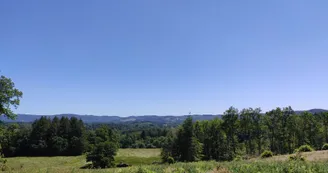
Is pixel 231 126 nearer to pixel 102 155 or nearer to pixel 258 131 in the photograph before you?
pixel 258 131

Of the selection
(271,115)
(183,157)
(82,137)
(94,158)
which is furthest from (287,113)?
(82,137)

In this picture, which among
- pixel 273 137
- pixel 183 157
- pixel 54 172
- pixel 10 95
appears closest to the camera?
pixel 54 172

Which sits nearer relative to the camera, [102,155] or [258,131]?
[102,155]

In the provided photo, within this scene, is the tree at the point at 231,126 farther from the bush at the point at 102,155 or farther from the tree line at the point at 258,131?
the bush at the point at 102,155

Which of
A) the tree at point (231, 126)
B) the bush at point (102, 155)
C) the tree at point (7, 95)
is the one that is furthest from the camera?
the tree at point (231, 126)

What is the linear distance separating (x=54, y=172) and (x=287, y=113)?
57581 mm

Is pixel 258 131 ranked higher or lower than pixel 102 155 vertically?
higher

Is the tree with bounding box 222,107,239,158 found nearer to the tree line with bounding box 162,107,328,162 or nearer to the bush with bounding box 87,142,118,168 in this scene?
the tree line with bounding box 162,107,328,162

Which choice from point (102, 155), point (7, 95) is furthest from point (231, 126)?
point (7, 95)

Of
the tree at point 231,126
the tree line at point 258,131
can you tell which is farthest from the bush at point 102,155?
the tree at point 231,126

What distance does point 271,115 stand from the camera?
196 ft

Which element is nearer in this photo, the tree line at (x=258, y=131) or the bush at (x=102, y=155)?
the bush at (x=102, y=155)

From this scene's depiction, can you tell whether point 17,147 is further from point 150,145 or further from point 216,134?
point 216,134

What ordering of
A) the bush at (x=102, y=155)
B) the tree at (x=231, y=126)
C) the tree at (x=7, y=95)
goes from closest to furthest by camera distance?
the tree at (x=7, y=95), the bush at (x=102, y=155), the tree at (x=231, y=126)
